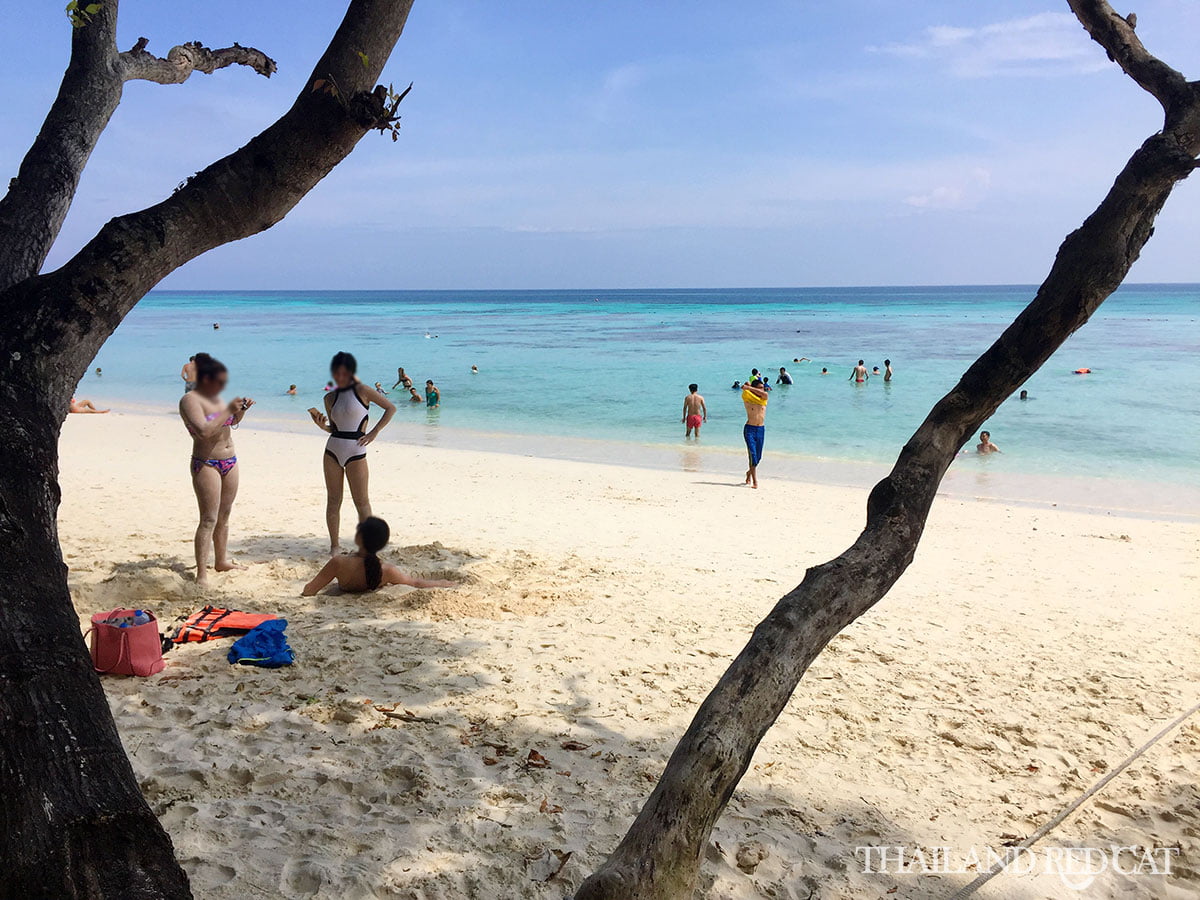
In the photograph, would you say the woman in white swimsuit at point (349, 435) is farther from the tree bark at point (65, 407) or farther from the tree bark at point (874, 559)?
the tree bark at point (874, 559)

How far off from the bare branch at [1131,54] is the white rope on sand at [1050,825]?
2.73 m

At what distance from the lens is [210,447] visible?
6.16 m

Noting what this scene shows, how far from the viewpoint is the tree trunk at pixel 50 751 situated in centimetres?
192

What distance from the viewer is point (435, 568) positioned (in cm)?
709

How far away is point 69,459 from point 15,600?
11.9 m

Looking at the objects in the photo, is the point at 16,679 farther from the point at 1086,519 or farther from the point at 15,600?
the point at 1086,519

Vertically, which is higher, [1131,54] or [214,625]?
[1131,54]

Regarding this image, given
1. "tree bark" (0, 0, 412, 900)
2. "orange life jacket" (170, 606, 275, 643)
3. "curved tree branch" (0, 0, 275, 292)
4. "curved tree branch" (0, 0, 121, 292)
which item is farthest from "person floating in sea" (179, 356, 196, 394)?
"tree bark" (0, 0, 412, 900)

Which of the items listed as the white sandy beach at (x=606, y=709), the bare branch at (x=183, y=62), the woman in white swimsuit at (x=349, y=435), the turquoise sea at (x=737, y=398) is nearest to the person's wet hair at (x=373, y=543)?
the white sandy beach at (x=606, y=709)

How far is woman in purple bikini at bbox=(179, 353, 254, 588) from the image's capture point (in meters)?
5.96

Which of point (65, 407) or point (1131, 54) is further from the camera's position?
point (1131, 54)

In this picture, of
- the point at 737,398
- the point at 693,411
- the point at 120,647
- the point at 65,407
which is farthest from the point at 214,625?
the point at 737,398

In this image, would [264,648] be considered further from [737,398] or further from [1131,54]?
[737,398]

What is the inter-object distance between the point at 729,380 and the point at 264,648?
92.4 feet
